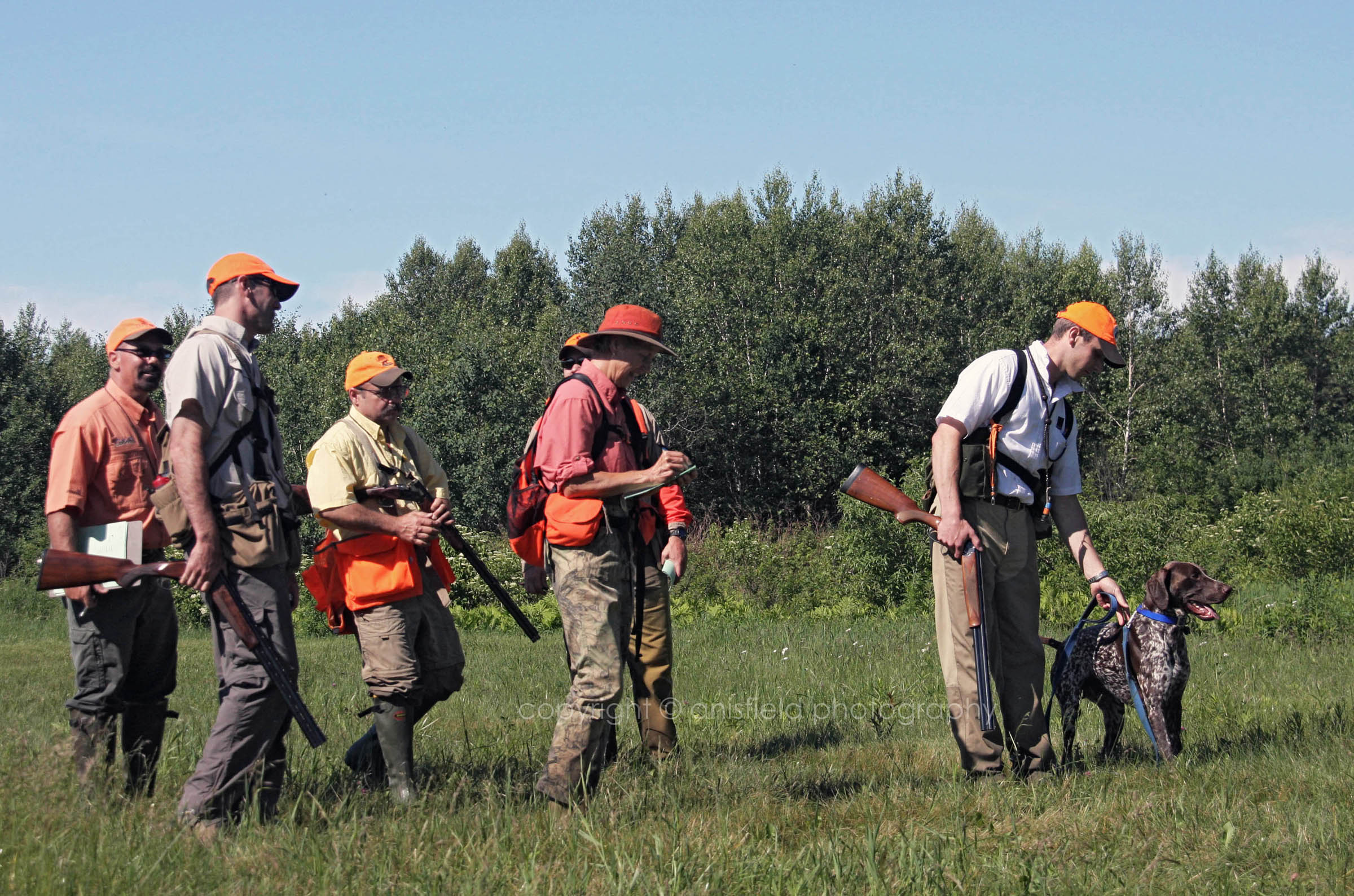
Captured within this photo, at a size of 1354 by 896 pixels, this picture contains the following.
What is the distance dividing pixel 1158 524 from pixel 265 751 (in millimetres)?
13421

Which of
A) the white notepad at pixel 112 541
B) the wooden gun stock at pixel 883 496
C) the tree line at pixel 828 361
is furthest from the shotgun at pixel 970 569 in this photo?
the tree line at pixel 828 361

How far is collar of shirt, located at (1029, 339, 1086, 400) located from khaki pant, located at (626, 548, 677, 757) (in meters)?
2.18

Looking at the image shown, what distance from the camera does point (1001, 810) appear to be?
4.67 m

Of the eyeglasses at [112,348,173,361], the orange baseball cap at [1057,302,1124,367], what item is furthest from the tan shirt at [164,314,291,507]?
the orange baseball cap at [1057,302,1124,367]

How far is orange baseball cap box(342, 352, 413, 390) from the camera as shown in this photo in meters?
5.40

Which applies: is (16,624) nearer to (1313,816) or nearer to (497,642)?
(497,642)

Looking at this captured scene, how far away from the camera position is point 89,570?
4348 mm

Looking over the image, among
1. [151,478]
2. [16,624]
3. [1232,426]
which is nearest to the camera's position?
[151,478]

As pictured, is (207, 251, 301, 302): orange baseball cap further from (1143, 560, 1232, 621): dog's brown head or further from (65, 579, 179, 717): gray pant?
(1143, 560, 1232, 621): dog's brown head

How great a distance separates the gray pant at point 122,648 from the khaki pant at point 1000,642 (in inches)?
138

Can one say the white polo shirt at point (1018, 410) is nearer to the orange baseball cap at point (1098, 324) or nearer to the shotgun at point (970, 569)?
the orange baseball cap at point (1098, 324)

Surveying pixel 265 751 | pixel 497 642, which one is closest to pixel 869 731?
pixel 265 751

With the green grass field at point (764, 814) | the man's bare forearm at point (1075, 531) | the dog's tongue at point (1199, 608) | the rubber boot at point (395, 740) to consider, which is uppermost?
the man's bare forearm at point (1075, 531)

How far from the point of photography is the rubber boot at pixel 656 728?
19.2 feet
